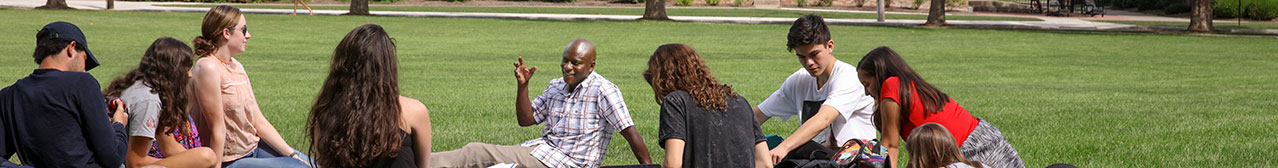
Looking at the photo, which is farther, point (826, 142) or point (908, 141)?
point (826, 142)

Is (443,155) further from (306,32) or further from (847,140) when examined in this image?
(306,32)

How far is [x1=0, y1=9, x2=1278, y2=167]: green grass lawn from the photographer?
9.42 m

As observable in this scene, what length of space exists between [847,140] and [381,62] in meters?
2.72

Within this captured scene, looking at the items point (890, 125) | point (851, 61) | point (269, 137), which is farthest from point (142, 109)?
point (851, 61)

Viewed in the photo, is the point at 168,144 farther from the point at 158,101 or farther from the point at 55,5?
the point at 55,5

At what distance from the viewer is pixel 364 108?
3.95m

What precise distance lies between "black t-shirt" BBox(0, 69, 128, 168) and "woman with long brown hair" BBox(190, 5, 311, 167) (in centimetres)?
85

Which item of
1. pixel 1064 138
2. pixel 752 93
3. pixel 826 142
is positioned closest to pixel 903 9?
pixel 752 93

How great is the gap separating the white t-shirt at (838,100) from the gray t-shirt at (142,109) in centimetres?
294

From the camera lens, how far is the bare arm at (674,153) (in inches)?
189

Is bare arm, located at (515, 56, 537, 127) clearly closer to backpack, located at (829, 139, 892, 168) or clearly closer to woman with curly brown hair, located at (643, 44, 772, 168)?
woman with curly brown hair, located at (643, 44, 772, 168)

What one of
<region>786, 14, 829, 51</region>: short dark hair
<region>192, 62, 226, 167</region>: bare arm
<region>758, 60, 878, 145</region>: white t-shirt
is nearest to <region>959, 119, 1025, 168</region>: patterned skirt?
<region>758, 60, 878, 145</region>: white t-shirt

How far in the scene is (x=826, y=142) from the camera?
20.3 feet

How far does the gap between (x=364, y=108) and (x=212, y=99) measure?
147 centimetres
